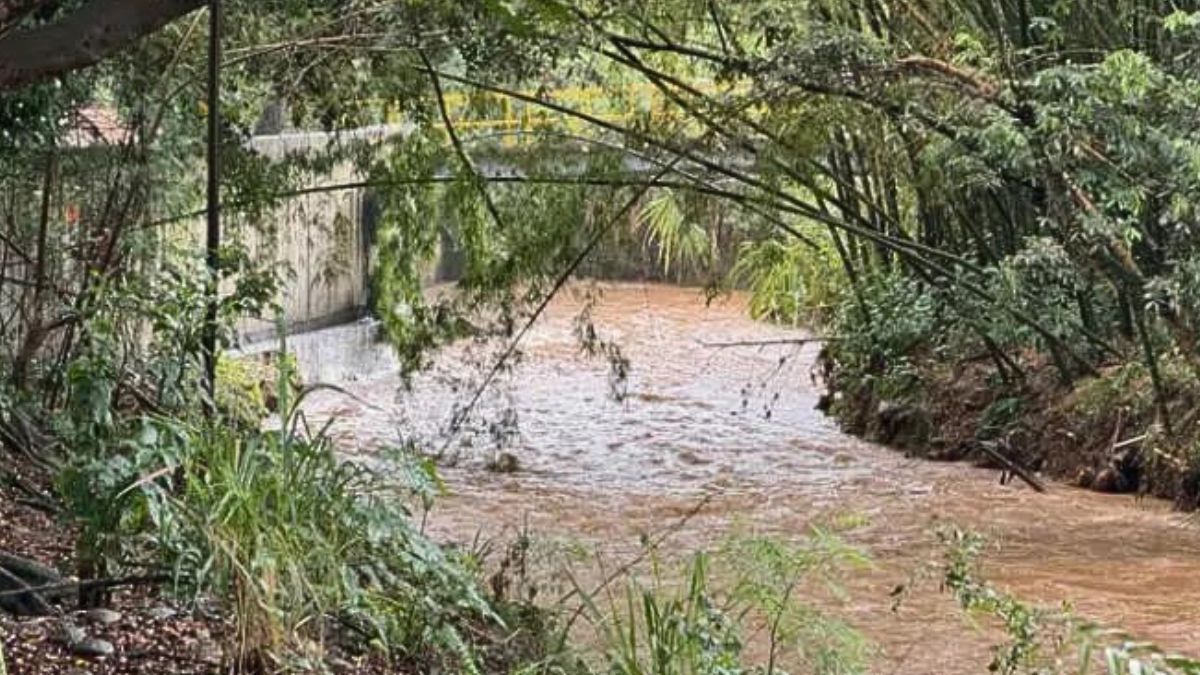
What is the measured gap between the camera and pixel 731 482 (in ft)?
29.0

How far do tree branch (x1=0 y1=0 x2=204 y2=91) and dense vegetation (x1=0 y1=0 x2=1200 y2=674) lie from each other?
64 mm

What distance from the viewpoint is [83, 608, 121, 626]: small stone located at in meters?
3.57

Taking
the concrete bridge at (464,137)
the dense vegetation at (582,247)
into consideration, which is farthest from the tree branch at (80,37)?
the concrete bridge at (464,137)

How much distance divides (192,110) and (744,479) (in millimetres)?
3618

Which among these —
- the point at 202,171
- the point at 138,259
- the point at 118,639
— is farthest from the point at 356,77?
the point at 118,639

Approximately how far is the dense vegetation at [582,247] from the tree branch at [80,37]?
6 centimetres

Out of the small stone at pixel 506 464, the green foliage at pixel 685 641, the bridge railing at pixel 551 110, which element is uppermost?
the bridge railing at pixel 551 110

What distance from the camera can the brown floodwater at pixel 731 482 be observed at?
6.07m

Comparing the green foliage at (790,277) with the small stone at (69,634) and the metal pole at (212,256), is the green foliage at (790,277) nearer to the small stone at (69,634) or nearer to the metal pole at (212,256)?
the metal pole at (212,256)

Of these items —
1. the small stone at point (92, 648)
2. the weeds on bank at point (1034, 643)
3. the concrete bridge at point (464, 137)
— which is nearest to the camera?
the weeds on bank at point (1034, 643)

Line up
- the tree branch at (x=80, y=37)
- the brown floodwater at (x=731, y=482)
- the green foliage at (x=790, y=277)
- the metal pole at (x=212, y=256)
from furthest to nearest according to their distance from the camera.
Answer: the green foliage at (x=790, y=277) < the brown floodwater at (x=731, y=482) < the metal pole at (x=212, y=256) < the tree branch at (x=80, y=37)

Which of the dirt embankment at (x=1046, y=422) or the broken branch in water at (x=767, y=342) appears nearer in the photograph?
the dirt embankment at (x=1046, y=422)

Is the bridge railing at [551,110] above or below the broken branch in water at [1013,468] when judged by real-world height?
above

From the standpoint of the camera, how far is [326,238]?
10406 millimetres
